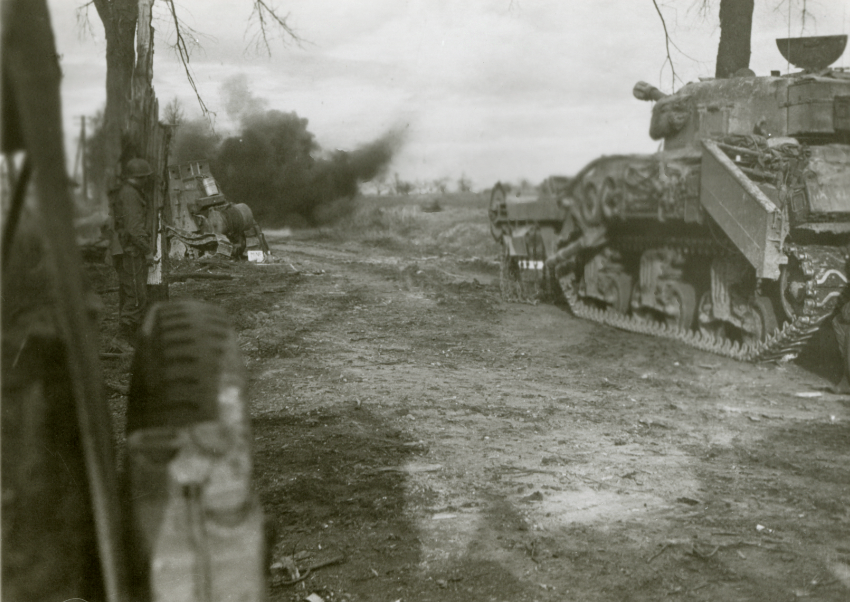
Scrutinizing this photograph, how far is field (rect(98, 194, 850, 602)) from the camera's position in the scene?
11.5ft

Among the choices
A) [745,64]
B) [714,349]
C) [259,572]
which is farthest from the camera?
[745,64]

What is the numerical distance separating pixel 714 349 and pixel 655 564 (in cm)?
572

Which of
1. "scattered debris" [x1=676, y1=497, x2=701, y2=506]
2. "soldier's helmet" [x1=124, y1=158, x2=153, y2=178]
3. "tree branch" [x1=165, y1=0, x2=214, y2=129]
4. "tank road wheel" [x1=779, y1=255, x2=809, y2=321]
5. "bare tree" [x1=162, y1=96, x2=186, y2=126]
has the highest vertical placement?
"tree branch" [x1=165, y1=0, x2=214, y2=129]

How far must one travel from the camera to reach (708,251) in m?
9.40

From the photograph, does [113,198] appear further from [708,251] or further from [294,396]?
[708,251]

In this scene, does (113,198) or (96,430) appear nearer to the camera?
(96,430)

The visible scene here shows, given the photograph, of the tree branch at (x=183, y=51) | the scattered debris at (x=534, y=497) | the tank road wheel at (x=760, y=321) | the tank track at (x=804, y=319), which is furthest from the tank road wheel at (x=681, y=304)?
the tree branch at (x=183, y=51)

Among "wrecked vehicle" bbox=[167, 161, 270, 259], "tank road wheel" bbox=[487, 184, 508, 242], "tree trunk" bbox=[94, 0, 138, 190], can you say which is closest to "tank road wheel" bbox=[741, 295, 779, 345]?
"tank road wheel" bbox=[487, 184, 508, 242]

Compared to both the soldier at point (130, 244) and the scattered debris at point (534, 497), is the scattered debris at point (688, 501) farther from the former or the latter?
the soldier at point (130, 244)

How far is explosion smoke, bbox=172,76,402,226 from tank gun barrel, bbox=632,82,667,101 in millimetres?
8305

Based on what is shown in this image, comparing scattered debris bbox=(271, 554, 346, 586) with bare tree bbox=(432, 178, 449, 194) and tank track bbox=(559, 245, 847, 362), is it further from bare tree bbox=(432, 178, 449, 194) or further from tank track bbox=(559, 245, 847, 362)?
tank track bbox=(559, 245, 847, 362)

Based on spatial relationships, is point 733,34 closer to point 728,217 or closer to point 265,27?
point 728,217

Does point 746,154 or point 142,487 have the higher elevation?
point 746,154

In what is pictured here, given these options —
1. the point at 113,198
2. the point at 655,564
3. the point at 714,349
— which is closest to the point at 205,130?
the point at 113,198
